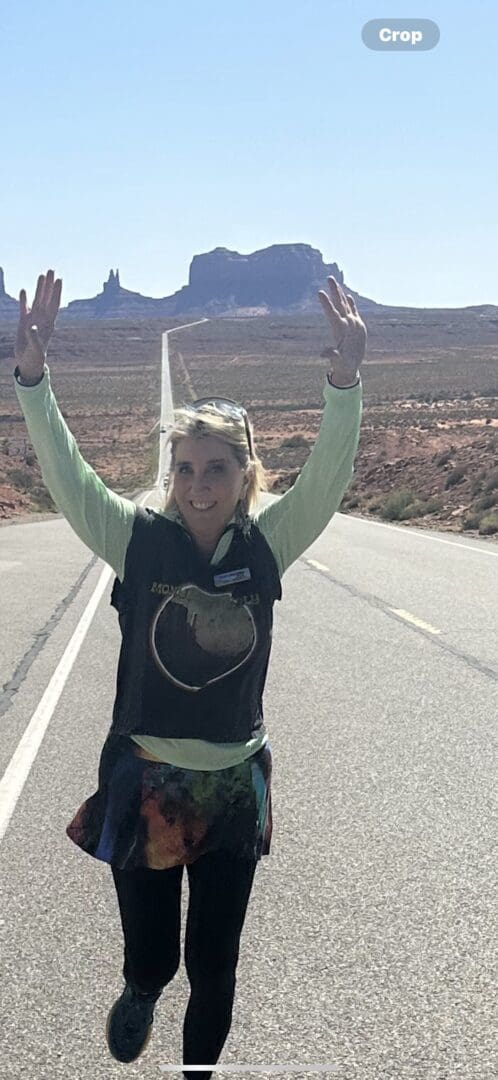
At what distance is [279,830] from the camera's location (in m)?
5.22

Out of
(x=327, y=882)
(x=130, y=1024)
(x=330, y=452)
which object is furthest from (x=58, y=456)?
(x=327, y=882)

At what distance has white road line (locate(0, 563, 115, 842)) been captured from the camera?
5703 millimetres

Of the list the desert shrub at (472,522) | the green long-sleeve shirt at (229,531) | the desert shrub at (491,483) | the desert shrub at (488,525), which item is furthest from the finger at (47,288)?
the desert shrub at (491,483)

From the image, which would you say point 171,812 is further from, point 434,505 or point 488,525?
point 434,505

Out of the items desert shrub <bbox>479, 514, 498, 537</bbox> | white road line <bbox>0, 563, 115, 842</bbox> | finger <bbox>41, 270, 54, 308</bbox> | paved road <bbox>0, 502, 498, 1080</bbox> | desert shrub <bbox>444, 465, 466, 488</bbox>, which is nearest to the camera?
finger <bbox>41, 270, 54, 308</bbox>

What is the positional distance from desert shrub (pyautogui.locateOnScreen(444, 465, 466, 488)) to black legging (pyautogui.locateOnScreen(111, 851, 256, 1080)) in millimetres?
29975

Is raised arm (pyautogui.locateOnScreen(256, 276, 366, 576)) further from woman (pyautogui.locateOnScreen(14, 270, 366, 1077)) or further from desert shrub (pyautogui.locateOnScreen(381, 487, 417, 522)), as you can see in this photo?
desert shrub (pyautogui.locateOnScreen(381, 487, 417, 522))

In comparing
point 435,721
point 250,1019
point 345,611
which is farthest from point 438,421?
point 250,1019

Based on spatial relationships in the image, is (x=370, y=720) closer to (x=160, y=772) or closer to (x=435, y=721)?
(x=435, y=721)

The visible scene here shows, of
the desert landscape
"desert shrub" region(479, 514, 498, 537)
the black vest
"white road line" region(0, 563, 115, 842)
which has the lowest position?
the desert landscape

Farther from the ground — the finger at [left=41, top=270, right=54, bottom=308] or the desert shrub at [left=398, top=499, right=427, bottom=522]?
the finger at [left=41, top=270, right=54, bottom=308]

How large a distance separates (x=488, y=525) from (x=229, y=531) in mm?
21536

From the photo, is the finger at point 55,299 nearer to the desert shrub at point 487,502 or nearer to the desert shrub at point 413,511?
the desert shrub at point 487,502

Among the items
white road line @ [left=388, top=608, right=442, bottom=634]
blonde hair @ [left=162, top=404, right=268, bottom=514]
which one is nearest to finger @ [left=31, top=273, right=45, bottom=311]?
blonde hair @ [left=162, top=404, right=268, bottom=514]
